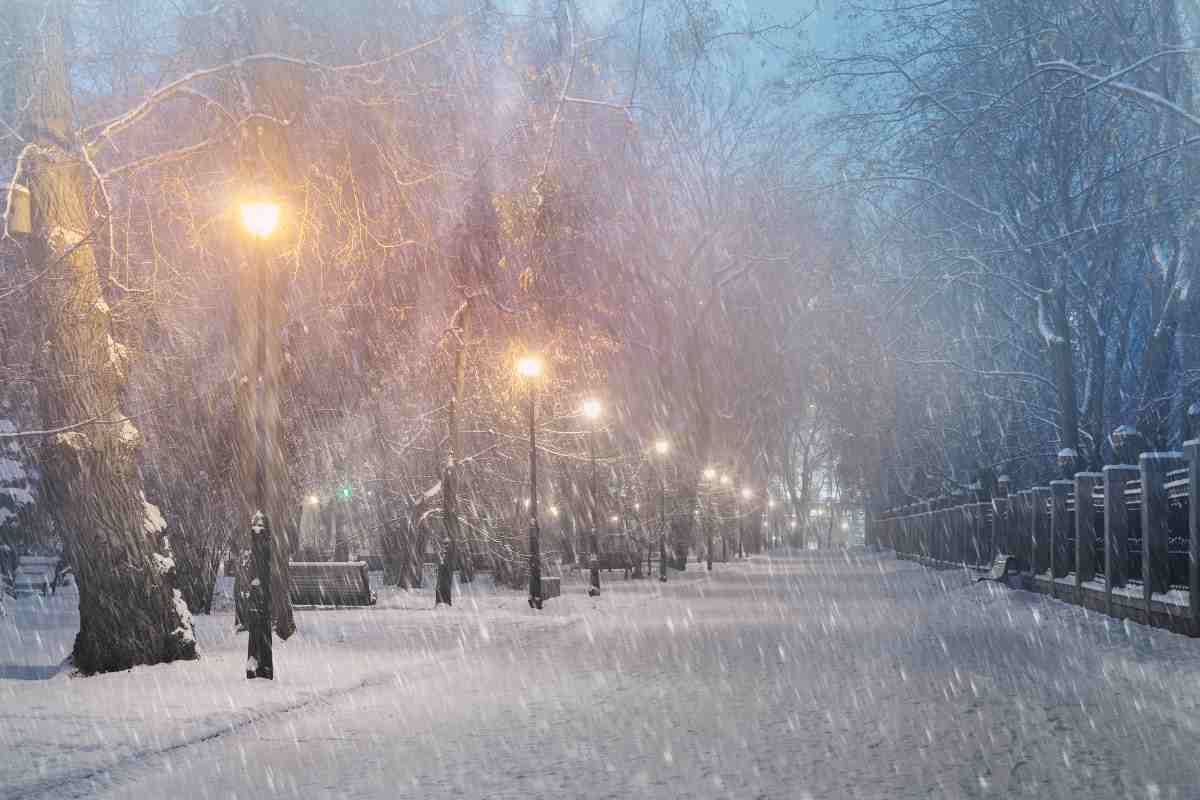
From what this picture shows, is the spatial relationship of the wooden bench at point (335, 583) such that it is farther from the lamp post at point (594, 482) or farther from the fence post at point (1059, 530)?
the fence post at point (1059, 530)

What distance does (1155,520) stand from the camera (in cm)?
1967

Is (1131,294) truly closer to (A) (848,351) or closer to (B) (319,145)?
(A) (848,351)

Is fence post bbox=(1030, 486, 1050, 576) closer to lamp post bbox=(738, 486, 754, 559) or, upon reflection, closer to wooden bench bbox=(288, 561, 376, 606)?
wooden bench bbox=(288, 561, 376, 606)

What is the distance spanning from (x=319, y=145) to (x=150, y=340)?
4.22 m

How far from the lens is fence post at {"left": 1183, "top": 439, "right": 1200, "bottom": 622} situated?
17.0m

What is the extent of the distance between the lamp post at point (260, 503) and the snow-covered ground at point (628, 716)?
0.45 m

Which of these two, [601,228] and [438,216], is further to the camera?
[601,228]

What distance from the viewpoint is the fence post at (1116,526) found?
72.7 feet

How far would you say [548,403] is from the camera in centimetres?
3309

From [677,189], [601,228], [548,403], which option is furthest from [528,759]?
[677,189]

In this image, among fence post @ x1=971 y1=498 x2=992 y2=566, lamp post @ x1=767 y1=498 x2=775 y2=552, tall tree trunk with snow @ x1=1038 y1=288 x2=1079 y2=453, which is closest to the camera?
tall tree trunk with snow @ x1=1038 y1=288 x2=1079 y2=453

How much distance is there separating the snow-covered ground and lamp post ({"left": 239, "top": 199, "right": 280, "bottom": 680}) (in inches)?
17.6

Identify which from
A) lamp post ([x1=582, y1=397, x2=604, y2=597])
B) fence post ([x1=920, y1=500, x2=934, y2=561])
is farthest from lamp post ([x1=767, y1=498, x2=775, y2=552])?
lamp post ([x1=582, y1=397, x2=604, y2=597])

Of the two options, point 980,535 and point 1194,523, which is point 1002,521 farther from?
point 1194,523
